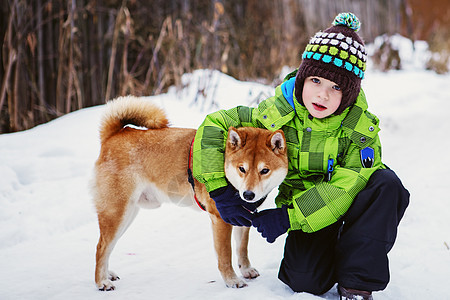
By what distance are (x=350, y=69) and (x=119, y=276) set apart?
1606mm

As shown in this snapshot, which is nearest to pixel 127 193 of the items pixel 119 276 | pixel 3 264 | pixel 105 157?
pixel 105 157

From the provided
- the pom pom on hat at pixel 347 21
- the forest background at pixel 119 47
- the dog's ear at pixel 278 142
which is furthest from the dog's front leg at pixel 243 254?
the forest background at pixel 119 47

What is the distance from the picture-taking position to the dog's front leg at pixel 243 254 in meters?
2.24

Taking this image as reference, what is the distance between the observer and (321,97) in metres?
1.92

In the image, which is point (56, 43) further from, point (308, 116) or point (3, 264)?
point (308, 116)

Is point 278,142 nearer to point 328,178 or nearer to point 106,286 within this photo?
point 328,178

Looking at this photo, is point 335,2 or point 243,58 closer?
point 243,58

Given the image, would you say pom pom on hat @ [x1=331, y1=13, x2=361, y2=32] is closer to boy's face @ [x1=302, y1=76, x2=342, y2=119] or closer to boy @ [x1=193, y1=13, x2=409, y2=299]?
boy @ [x1=193, y1=13, x2=409, y2=299]

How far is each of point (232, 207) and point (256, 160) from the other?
0.25 metres

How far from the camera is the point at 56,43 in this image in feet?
14.5

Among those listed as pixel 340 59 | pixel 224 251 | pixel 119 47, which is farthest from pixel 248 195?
pixel 119 47

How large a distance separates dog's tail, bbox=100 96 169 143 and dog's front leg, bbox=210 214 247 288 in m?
0.72

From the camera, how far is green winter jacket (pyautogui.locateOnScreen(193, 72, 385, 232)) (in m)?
1.88

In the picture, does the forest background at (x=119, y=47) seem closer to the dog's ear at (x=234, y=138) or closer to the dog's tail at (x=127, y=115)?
the dog's tail at (x=127, y=115)
